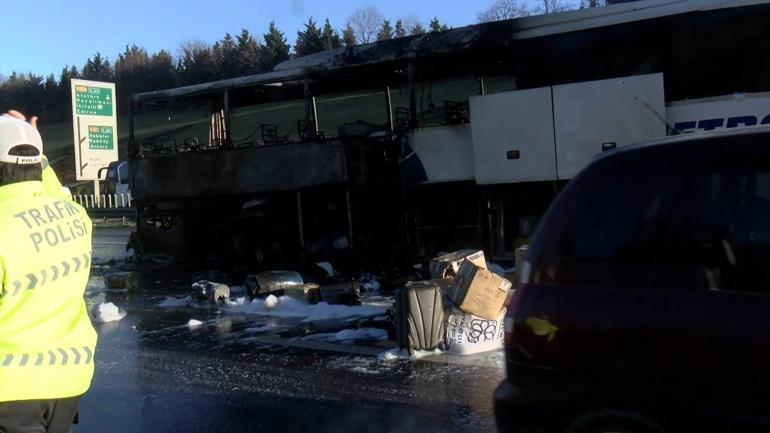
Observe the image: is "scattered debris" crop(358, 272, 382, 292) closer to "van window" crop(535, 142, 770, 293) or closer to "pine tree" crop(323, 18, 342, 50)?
"van window" crop(535, 142, 770, 293)

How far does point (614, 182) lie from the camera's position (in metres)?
3.29

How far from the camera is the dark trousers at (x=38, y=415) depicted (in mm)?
2385

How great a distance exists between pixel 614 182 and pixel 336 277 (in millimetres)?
9288

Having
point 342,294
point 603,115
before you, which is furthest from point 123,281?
point 603,115

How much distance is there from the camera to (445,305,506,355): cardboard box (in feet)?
22.2

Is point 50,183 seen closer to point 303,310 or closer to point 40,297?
point 40,297

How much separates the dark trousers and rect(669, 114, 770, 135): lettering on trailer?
8611mm

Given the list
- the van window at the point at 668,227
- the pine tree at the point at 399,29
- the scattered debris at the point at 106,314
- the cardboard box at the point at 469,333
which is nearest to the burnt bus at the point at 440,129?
the scattered debris at the point at 106,314

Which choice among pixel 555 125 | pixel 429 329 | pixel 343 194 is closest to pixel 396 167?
pixel 343 194

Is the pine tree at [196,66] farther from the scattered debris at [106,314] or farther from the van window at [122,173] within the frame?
the scattered debris at [106,314]

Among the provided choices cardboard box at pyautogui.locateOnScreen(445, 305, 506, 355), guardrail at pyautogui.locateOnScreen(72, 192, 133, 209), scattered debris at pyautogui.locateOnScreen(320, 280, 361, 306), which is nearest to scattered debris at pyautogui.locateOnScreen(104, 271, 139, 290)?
scattered debris at pyautogui.locateOnScreen(320, 280, 361, 306)

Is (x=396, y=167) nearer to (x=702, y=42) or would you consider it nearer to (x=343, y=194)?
(x=343, y=194)

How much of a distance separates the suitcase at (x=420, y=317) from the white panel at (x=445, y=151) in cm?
504

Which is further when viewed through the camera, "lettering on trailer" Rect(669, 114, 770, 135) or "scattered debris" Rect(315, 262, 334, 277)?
"scattered debris" Rect(315, 262, 334, 277)
